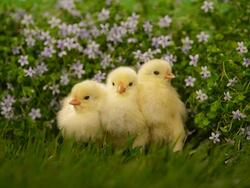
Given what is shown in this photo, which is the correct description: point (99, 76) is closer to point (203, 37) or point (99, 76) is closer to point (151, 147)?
point (203, 37)

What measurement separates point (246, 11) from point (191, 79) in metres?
0.81

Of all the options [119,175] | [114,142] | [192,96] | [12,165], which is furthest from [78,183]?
[192,96]

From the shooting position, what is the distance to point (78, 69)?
5.69m

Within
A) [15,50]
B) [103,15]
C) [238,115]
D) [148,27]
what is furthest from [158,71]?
[15,50]

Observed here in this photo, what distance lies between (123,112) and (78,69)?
0.98 meters

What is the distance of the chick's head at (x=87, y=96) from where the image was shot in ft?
16.0

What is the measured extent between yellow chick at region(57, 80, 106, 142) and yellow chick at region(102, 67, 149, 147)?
0.18 feet

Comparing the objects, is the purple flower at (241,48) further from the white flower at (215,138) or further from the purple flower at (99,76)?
the purple flower at (99,76)

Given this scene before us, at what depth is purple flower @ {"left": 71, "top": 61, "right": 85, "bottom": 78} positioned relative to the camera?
568 centimetres

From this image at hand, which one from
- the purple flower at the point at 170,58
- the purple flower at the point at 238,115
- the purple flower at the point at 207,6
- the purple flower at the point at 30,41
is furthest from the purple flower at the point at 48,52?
the purple flower at the point at 238,115

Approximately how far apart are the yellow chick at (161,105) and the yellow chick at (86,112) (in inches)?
11.5

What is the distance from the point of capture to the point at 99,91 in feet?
16.1

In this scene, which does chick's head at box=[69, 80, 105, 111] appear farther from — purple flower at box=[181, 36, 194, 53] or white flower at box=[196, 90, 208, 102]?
purple flower at box=[181, 36, 194, 53]

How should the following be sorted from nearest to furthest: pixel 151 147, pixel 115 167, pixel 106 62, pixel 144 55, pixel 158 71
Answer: pixel 115 167 < pixel 151 147 < pixel 158 71 < pixel 144 55 < pixel 106 62
